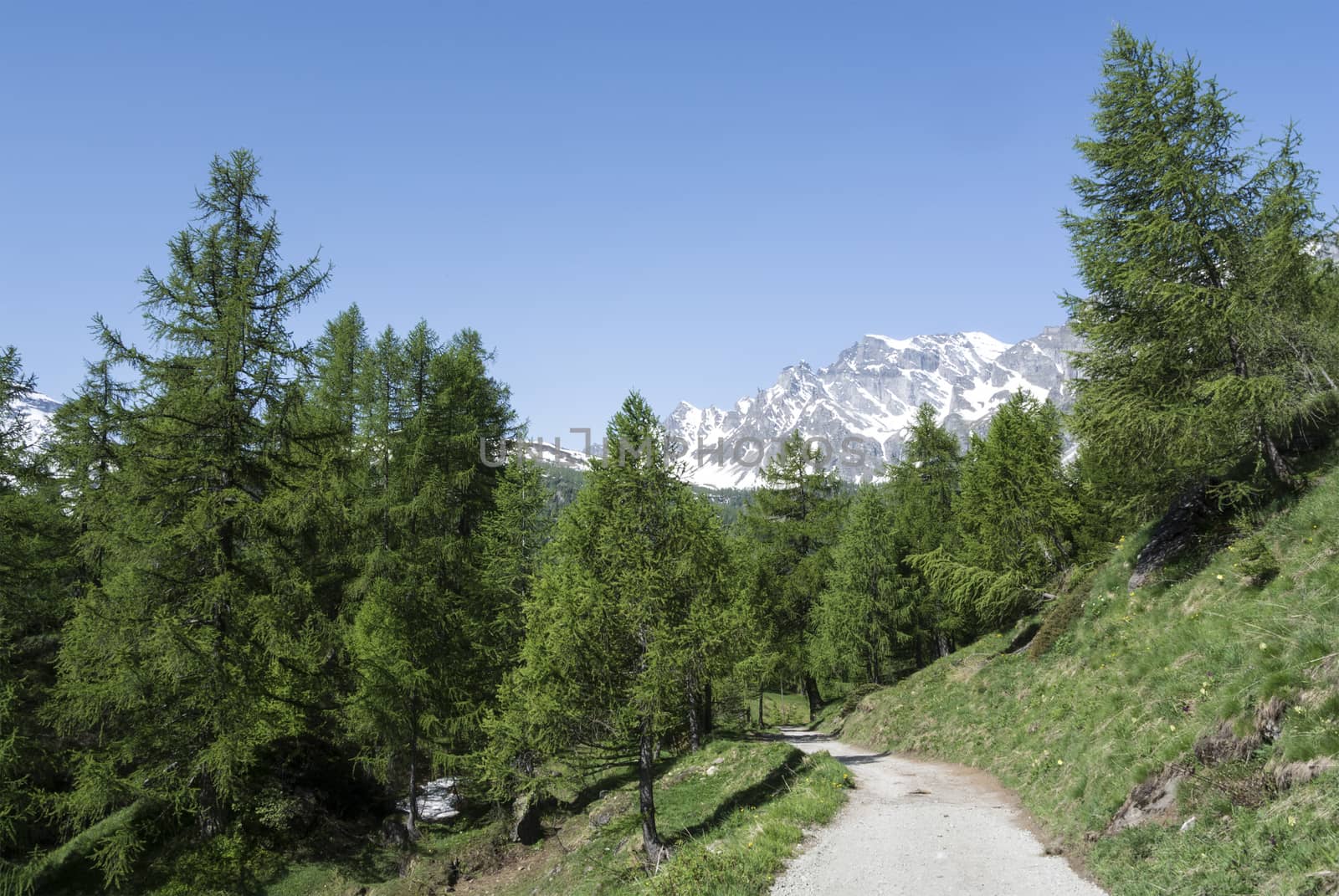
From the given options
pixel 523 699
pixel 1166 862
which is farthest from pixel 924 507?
pixel 1166 862

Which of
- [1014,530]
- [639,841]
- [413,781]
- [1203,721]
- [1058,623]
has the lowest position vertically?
[639,841]

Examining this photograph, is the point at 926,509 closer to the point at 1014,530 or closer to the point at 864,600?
the point at 864,600

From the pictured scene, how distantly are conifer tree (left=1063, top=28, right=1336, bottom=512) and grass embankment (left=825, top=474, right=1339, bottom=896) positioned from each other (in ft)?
7.34

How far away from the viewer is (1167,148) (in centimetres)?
1434

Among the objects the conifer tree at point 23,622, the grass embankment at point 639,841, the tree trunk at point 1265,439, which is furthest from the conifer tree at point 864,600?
the conifer tree at point 23,622

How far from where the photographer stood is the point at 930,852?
1055cm

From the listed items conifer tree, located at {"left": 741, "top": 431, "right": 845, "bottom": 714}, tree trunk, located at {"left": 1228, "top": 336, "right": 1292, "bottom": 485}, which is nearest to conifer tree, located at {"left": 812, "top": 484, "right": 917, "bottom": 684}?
conifer tree, located at {"left": 741, "top": 431, "right": 845, "bottom": 714}

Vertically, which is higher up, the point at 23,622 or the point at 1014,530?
the point at 1014,530

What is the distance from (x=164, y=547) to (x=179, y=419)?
2.97 metres

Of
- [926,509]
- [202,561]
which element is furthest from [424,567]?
[926,509]

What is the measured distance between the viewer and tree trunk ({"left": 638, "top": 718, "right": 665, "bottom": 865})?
13969 mm

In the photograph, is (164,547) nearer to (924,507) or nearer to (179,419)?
(179,419)

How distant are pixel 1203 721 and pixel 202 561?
1988 cm

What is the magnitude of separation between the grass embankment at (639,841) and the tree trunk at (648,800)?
1.45 feet
